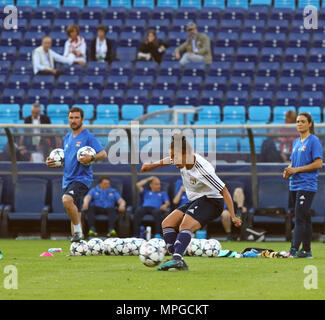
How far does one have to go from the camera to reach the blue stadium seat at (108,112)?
24234 mm

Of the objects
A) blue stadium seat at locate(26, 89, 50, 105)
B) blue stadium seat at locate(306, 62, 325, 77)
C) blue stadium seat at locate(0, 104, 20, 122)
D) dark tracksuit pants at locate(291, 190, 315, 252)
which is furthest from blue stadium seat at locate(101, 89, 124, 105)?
dark tracksuit pants at locate(291, 190, 315, 252)

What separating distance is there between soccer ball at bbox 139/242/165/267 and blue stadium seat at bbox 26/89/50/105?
14.9m

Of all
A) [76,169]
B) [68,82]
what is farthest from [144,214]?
[68,82]

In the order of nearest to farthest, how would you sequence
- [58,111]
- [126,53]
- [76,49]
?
[58,111] < [76,49] < [126,53]

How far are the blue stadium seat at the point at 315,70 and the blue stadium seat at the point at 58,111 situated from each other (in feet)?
23.3

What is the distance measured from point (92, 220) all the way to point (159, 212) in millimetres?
1517

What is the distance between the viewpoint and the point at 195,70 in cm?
2620

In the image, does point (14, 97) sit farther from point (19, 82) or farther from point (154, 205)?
point (154, 205)

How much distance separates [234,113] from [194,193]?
12891mm

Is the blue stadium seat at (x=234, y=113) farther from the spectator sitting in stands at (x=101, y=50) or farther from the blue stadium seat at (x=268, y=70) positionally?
the spectator sitting in stands at (x=101, y=50)

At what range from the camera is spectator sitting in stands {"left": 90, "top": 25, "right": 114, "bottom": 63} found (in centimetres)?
2675

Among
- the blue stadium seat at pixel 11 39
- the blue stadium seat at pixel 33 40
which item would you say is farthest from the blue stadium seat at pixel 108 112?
Result: the blue stadium seat at pixel 11 39
